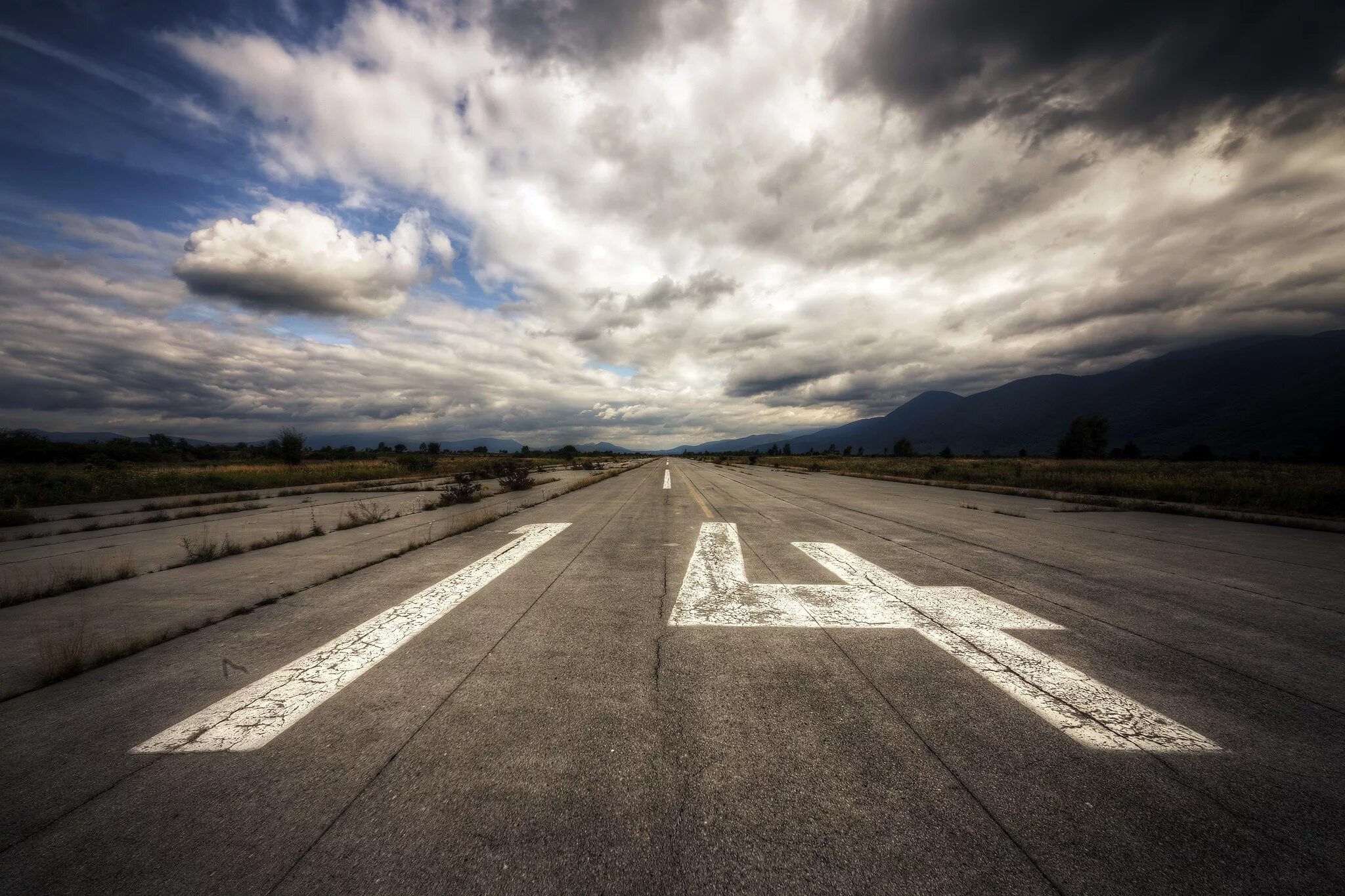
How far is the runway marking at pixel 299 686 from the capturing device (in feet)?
8.83

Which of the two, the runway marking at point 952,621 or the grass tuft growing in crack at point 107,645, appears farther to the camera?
the grass tuft growing in crack at point 107,645

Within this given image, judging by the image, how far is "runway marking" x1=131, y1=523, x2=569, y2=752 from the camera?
2691 mm

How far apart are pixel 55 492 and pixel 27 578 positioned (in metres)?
23.7

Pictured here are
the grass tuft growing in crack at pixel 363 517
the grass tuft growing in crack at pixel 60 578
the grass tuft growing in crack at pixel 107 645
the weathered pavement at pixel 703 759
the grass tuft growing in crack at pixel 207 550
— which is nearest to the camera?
the weathered pavement at pixel 703 759

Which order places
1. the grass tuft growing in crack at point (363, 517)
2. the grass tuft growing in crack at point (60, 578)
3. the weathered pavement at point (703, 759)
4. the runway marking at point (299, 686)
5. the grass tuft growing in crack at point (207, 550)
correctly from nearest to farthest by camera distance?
the weathered pavement at point (703, 759), the runway marking at point (299, 686), the grass tuft growing in crack at point (60, 578), the grass tuft growing in crack at point (207, 550), the grass tuft growing in crack at point (363, 517)

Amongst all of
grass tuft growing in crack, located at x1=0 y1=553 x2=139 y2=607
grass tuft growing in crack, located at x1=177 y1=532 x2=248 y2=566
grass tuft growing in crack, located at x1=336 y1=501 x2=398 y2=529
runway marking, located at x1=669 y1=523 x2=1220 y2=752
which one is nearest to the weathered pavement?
runway marking, located at x1=669 y1=523 x2=1220 y2=752

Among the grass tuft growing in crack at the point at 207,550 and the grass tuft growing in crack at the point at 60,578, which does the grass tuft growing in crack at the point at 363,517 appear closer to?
the grass tuft growing in crack at the point at 207,550

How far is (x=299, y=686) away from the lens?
129 inches

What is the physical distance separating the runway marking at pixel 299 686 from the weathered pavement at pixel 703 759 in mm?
80

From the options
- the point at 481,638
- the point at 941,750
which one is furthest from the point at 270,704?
the point at 941,750

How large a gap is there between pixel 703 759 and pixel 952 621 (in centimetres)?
307

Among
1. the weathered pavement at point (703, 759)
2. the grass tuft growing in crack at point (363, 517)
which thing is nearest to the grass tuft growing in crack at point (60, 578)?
the grass tuft growing in crack at point (363, 517)

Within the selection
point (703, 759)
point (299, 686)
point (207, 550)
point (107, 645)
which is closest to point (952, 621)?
point (703, 759)

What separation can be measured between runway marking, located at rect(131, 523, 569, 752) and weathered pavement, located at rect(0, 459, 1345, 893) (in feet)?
0.26
